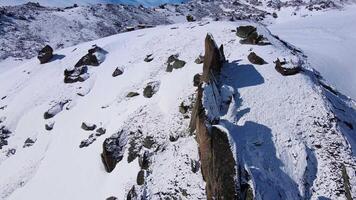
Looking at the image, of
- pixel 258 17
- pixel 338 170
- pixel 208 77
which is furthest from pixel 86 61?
pixel 258 17

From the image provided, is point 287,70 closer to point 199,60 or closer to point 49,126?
point 199,60

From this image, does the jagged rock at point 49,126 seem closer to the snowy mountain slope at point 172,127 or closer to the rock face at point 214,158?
the snowy mountain slope at point 172,127

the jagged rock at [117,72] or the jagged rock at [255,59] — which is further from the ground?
the jagged rock at [255,59]

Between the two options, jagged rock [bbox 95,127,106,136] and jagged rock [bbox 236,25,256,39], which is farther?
jagged rock [bbox 236,25,256,39]

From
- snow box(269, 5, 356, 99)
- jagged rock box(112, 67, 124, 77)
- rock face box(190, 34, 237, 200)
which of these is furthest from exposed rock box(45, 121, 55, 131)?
snow box(269, 5, 356, 99)

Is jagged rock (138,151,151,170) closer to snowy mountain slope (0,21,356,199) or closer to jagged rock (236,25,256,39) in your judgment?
snowy mountain slope (0,21,356,199)

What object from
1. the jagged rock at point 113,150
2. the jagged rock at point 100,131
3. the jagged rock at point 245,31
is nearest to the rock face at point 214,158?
the jagged rock at point 113,150
